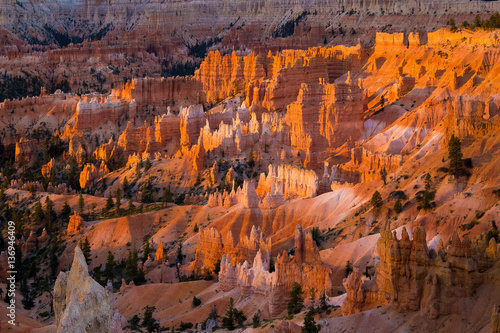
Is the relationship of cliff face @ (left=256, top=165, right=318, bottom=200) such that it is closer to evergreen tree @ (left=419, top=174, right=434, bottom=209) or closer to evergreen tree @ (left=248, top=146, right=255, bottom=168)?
evergreen tree @ (left=248, top=146, right=255, bottom=168)

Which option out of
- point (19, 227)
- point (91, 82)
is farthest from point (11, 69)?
point (19, 227)

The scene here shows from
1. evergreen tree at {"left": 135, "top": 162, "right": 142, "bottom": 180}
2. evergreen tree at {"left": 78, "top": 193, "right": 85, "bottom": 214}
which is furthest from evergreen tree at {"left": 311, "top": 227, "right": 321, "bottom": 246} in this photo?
evergreen tree at {"left": 135, "top": 162, "right": 142, "bottom": 180}

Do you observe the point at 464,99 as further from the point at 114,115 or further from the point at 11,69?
the point at 11,69

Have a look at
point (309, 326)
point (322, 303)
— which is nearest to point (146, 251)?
point (322, 303)

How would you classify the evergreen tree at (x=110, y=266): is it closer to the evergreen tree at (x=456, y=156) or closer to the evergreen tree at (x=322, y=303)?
the evergreen tree at (x=322, y=303)

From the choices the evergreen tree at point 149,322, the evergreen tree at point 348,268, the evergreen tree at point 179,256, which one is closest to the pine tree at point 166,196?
the evergreen tree at point 179,256

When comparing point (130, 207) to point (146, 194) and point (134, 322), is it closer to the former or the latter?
point (146, 194)
